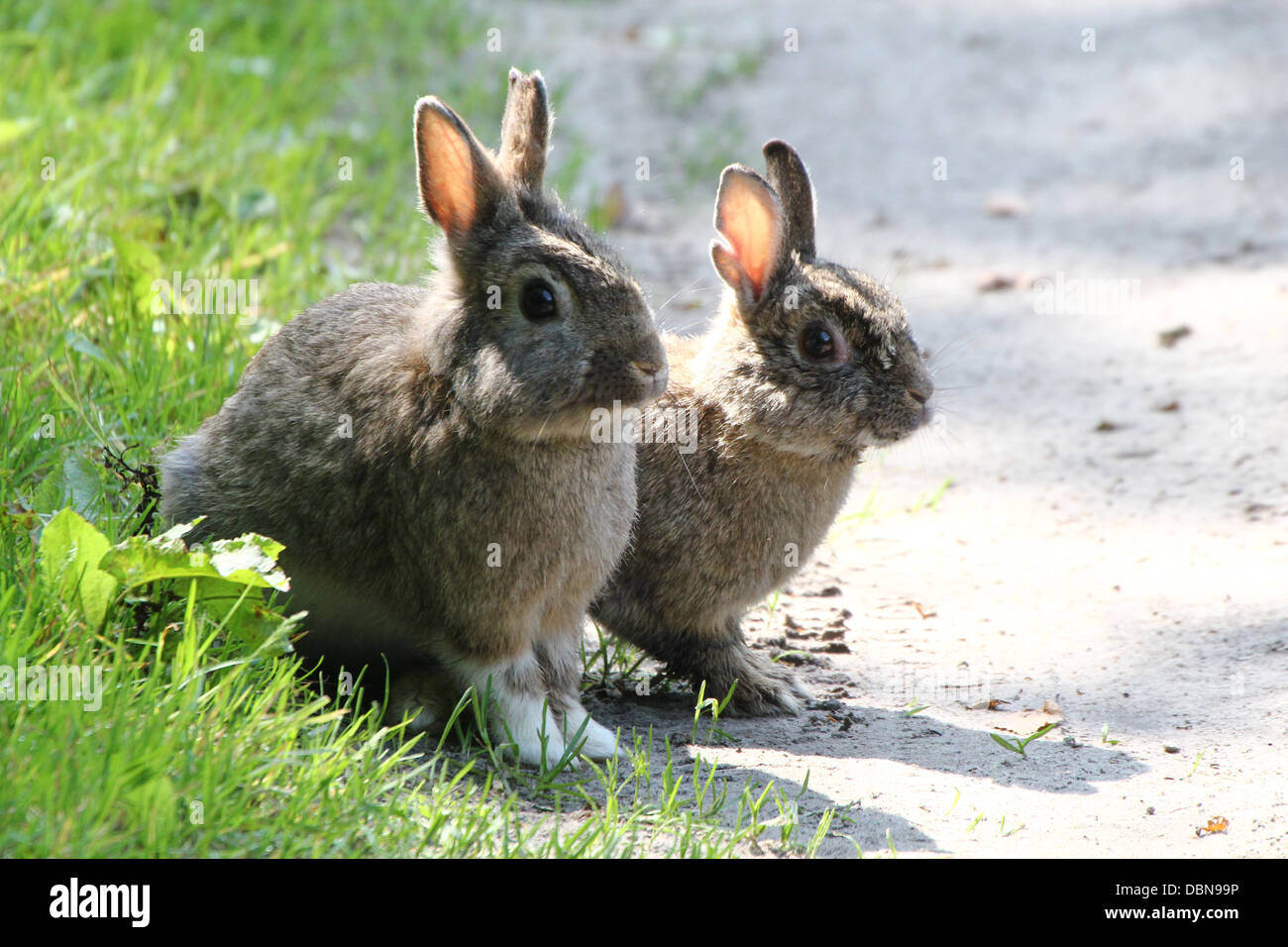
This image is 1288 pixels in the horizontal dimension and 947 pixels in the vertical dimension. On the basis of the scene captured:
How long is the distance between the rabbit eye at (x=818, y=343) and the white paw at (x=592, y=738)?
4.03 ft

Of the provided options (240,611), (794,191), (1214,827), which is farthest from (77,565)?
(1214,827)

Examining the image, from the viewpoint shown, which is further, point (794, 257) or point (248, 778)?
point (794, 257)

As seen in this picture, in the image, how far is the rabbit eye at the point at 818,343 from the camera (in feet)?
13.7

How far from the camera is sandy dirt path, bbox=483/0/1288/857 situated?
382cm

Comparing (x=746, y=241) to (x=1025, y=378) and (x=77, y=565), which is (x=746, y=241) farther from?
(x=1025, y=378)

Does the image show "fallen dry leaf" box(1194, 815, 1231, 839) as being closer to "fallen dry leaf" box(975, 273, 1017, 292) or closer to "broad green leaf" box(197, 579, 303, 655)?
"broad green leaf" box(197, 579, 303, 655)

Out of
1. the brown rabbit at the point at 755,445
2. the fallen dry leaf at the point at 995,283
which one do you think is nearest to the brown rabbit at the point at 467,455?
the brown rabbit at the point at 755,445

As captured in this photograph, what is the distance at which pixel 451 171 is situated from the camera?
3557 millimetres

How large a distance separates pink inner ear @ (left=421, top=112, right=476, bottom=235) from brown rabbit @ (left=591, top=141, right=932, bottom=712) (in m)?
0.97

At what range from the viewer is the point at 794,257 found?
4.38 m
